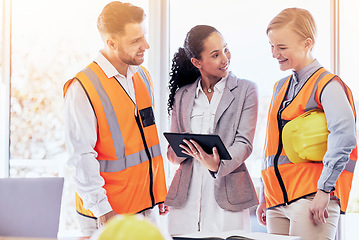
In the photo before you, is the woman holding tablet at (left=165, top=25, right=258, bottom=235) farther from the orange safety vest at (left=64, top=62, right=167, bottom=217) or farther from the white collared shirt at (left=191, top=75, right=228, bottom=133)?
the orange safety vest at (left=64, top=62, right=167, bottom=217)

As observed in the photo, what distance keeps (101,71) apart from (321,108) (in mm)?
1267

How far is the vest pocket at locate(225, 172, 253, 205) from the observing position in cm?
262

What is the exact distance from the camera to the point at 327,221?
2.42 meters

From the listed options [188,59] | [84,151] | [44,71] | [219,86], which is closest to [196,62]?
[188,59]

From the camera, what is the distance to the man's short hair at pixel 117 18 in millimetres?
2684

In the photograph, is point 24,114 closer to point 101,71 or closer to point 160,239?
point 101,71

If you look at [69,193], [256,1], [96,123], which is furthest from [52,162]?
[256,1]

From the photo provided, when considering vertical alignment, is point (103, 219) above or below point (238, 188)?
below

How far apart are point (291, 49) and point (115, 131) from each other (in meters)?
1.10

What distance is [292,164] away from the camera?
2.57 metres

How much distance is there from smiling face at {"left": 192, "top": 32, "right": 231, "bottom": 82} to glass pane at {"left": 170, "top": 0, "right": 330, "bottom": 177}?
602 millimetres

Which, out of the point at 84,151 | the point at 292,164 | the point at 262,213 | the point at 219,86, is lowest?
the point at 262,213

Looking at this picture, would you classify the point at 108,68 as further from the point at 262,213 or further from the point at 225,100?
the point at 262,213

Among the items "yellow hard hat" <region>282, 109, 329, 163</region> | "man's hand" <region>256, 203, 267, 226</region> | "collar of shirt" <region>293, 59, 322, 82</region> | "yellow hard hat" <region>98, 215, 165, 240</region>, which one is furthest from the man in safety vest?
"yellow hard hat" <region>98, 215, 165, 240</region>
